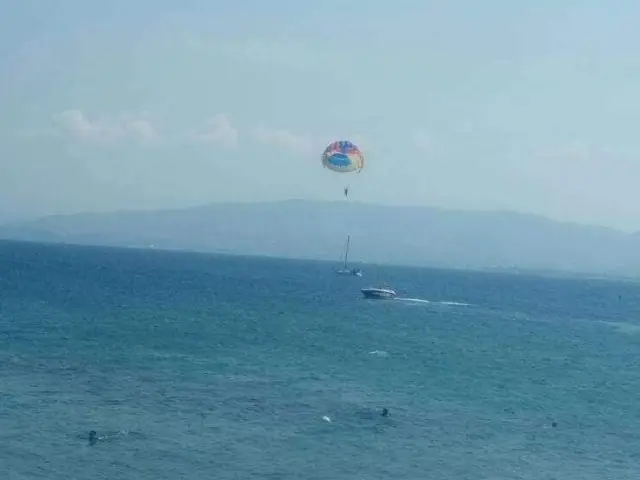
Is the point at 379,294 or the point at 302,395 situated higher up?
the point at 379,294

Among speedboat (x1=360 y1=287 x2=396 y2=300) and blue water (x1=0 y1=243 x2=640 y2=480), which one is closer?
blue water (x1=0 y1=243 x2=640 y2=480)

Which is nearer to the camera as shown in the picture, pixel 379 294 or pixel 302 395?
pixel 302 395

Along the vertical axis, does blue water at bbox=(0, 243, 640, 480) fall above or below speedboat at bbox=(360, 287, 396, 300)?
below

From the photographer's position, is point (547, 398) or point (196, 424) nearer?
point (196, 424)

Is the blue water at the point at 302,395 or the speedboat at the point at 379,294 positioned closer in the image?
the blue water at the point at 302,395

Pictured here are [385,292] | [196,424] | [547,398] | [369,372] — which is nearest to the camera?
[196,424]

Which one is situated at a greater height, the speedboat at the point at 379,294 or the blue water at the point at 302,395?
the speedboat at the point at 379,294

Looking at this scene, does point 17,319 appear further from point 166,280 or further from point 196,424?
point 166,280

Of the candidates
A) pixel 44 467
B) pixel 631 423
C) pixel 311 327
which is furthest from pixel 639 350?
pixel 44 467
